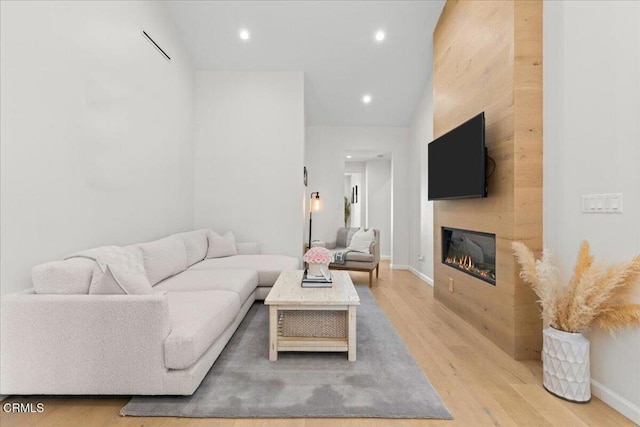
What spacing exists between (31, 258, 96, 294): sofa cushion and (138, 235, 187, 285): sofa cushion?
887 millimetres

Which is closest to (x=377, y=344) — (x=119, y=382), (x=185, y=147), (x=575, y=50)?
(x=119, y=382)

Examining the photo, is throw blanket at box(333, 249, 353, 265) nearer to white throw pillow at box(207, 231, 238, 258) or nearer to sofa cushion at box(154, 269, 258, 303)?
white throw pillow at box(207, 231, 238, 258)

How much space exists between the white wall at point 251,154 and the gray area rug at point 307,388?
8.08ft

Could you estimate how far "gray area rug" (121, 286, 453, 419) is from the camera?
1684mm

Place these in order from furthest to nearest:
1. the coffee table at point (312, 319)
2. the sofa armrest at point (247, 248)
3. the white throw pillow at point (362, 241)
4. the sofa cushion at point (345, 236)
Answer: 1. the sofa cushion at point (345, 236)
2. the white throw pillow at point (362, 241)
3. the sofa armrest at point (247, 248)
4. the coffee table at point (312, 319)

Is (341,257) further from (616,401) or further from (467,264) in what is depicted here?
(616,401)

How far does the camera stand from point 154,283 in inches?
111

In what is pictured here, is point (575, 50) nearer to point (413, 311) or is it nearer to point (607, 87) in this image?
point (607, 87)

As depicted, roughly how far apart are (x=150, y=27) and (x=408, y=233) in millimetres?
5065

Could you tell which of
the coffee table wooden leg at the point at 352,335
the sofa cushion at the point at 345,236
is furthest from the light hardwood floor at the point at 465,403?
the sofa cushion at the point at 345,236

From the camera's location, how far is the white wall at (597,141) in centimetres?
168

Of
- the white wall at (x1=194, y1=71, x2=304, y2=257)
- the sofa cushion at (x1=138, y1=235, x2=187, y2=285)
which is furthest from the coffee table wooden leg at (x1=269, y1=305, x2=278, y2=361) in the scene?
the white wall at (x1=194, y1=71, x2=304, y2=257)

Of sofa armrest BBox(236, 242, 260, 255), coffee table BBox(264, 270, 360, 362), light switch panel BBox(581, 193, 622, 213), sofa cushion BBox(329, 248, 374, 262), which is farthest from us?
sofa cushion BBox(329, 248, 374, 262)

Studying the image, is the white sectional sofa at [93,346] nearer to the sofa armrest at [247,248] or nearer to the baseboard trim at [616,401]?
the baseboard trim at [616,401]
